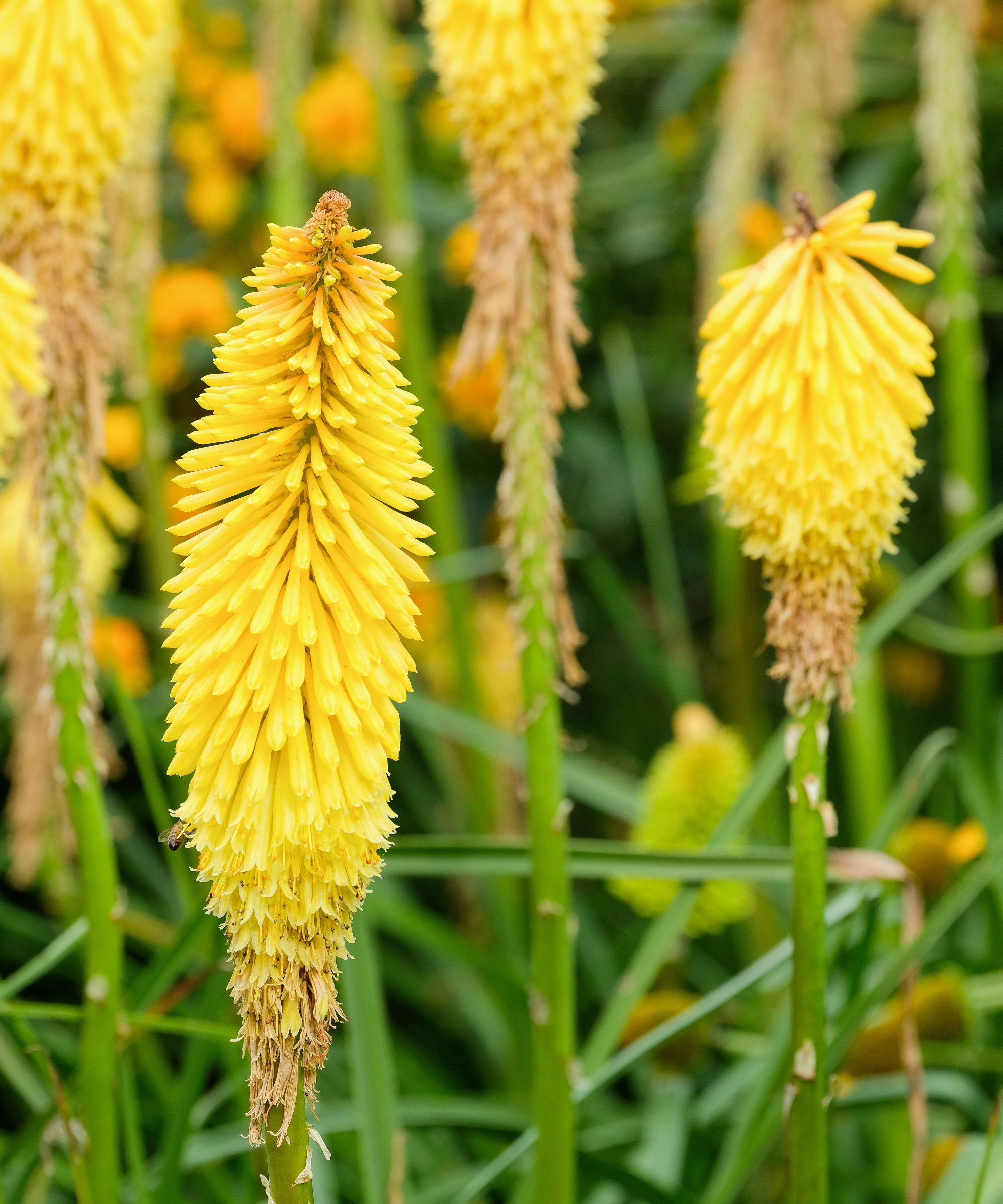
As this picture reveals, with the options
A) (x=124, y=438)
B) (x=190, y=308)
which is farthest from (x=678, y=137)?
(x=124, y=438)

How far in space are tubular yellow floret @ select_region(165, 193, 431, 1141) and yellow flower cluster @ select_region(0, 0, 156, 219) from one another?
2.26ft

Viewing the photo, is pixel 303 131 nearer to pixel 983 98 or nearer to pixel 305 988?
pixel 983 98

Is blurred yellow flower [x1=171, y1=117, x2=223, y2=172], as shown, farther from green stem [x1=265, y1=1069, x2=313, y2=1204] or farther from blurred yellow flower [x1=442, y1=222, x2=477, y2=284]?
green stem [x1=265, y1=1069, x2=313, y2=1204]

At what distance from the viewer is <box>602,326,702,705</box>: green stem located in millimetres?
3172

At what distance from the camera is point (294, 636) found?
1.03 meters

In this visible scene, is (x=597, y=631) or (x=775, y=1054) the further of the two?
(x=597, y=631)

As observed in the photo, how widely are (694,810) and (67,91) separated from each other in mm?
1626

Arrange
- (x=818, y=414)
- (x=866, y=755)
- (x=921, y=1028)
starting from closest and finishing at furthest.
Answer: (x=818, y=414) → (x=921, y=1028) → (x=866, y=755)

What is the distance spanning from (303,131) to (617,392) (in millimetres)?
1287

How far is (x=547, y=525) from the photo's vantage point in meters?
1.65

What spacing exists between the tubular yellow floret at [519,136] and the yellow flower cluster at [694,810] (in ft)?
3.21

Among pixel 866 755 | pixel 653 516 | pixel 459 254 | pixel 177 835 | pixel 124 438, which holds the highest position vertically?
pixel 459 254

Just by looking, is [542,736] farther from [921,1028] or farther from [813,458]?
[921,1028]

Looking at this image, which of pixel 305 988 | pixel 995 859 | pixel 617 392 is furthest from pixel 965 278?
pixel 305 988
